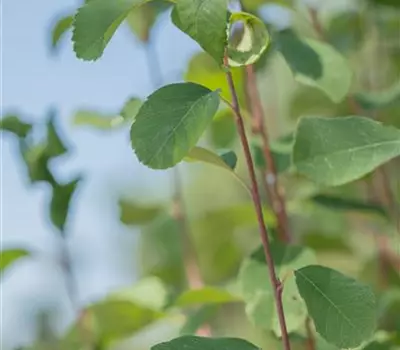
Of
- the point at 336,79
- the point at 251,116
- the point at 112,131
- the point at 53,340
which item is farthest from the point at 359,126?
the point at 53,340

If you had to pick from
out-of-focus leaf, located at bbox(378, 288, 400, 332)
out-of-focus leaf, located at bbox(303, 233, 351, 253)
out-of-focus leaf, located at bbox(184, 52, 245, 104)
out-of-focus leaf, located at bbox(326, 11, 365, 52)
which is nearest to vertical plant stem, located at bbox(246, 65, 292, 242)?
out-of-focus leaf, located at bbox(184, 52, 245, 104)

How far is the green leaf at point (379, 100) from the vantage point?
0.96 metres

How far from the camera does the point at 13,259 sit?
104 centimetres

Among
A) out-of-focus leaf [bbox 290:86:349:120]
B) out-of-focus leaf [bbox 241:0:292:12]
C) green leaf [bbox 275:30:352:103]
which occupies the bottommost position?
out-of-focus leaf [bbox 290:86:349:120]

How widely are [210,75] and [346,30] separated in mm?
414

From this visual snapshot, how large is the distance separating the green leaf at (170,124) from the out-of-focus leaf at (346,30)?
0.66 m

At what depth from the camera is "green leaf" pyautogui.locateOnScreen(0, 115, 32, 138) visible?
0.95 m

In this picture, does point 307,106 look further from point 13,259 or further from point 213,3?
point 213,3

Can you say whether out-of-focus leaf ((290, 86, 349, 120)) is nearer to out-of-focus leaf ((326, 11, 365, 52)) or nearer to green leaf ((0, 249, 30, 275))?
out-of-focus leaf ((326, 11, 365, 52))

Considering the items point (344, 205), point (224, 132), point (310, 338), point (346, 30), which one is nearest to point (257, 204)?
point (310, 338)

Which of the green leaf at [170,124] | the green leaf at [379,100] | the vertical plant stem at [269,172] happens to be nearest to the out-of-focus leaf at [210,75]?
the vertical plant stem at [269,172]

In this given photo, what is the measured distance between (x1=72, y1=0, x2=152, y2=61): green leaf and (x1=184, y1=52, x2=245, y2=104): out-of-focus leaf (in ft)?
0.84

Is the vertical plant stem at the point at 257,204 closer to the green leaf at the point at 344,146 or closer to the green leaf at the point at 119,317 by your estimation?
the green leaf at the point at 344,146

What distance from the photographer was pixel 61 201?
3.22ft
